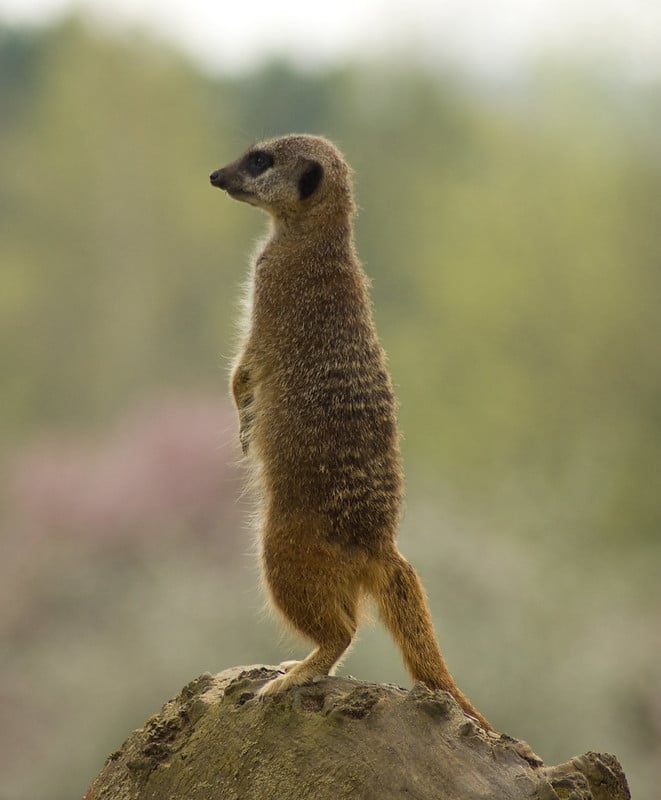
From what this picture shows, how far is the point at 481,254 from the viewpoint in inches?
265

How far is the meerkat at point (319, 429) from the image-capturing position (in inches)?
78.0

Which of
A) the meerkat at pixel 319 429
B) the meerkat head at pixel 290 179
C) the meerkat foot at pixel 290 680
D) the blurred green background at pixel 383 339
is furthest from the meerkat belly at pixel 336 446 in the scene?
the blurred green background at pixel 383 339

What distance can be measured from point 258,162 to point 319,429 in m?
0.61

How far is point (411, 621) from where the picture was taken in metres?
1.99

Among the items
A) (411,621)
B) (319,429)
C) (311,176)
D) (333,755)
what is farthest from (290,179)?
(333,755)

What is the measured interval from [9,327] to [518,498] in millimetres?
3074

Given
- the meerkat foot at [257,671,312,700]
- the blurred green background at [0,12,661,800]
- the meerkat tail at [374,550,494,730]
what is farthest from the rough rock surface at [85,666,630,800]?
the blurred green background at [0,12,661,800]

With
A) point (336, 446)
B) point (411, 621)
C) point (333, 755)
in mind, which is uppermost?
point (336, 446)

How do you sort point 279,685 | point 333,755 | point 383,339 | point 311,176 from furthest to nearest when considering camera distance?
point 383,339 < point 311,176 < point 279,685 < point 333,755

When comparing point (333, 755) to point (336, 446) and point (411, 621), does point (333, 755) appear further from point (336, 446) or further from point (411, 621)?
point (336, 446)

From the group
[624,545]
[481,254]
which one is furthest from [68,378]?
[624,545]

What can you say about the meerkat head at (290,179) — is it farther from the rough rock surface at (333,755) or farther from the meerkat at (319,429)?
the rough rock surface at (333,755)

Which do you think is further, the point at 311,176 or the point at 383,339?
the point at 383,339

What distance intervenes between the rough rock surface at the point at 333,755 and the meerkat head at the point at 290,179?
0.96 metres
